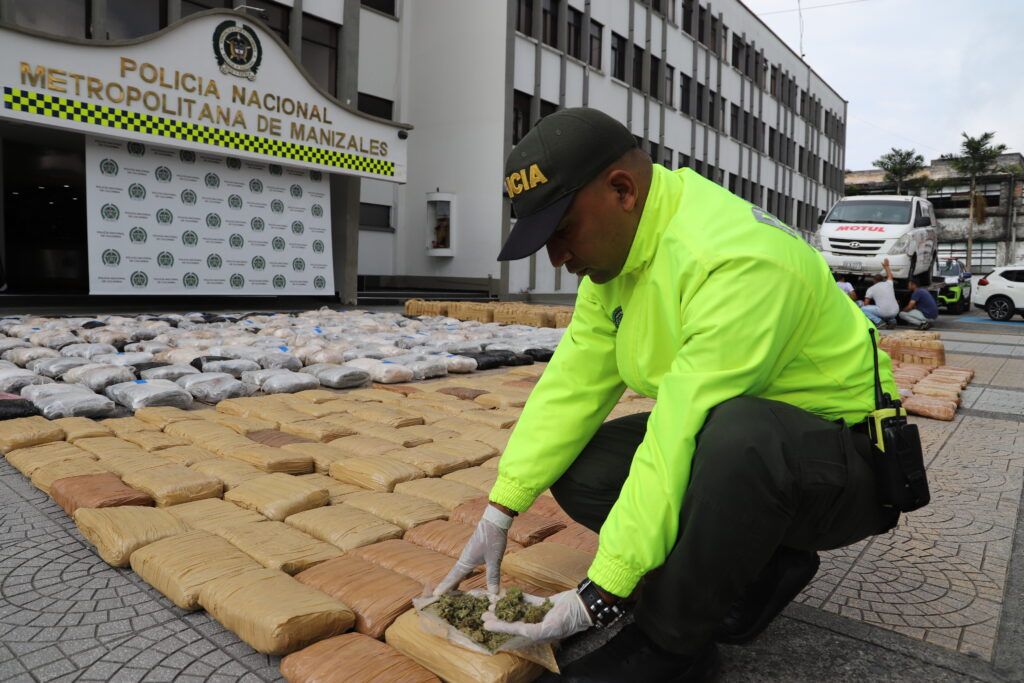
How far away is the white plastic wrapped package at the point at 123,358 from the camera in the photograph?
4977 mm

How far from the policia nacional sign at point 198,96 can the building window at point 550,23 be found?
791cm

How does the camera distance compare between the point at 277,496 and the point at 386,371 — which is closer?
the point at 277,496

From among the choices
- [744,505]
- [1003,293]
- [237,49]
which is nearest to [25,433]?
[744,505]

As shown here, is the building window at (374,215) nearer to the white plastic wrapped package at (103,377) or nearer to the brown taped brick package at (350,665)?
the white plastic wrapped package at (103,377)

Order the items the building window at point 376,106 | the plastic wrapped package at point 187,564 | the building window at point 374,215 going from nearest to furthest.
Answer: the plastic wrapped package at point 187,564 → the building window at point 376,106 → the building window at point 374,215

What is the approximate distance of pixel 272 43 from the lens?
477 inches

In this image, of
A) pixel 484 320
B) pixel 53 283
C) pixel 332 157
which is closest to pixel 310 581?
pixel 484 320

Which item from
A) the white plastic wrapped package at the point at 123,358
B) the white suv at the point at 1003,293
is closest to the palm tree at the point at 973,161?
the white suv at the point at 1003,293

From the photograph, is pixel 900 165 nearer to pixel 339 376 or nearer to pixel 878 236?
pixel 878 236

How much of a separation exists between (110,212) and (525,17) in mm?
12470

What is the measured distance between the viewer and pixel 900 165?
169 feet

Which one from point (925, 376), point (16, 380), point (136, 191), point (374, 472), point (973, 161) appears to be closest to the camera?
point (374, 472)

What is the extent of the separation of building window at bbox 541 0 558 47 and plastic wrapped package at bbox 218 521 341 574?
19.4m

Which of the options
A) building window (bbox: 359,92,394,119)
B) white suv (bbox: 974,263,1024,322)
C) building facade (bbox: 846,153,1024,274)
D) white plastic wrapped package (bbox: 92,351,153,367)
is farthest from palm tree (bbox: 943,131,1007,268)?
white plastic wrapped package (bbox: 92,351,153,367)
